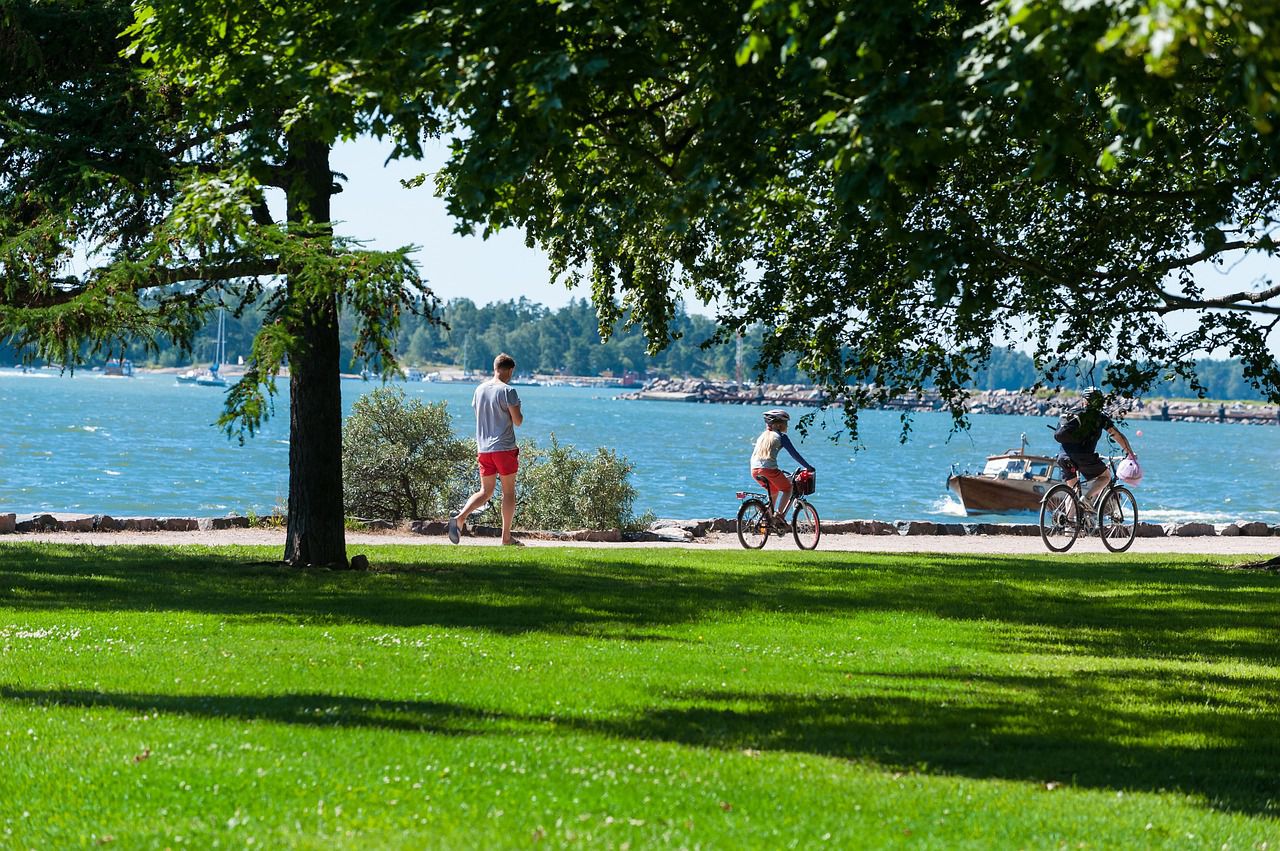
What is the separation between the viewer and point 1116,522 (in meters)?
19.6

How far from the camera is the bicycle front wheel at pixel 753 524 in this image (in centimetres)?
1870

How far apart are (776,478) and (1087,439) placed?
3.76 metres

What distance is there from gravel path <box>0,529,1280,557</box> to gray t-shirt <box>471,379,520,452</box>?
1.64 metres

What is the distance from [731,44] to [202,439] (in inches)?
3302

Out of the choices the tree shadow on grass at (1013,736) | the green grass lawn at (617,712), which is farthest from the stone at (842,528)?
the tree shadow on grass at (1013,736)

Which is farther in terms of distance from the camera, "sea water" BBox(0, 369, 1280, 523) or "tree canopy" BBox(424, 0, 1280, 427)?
"sea water" BBox(0, 369, 1280, 523)

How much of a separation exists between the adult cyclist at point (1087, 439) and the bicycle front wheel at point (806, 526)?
3151 millimetres

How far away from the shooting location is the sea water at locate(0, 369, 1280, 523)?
4497cm

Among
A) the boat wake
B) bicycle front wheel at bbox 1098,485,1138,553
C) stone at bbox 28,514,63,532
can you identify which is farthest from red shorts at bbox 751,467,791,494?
the boat wake

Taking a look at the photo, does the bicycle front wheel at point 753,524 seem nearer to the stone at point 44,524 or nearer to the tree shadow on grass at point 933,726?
the stone at point 44,524

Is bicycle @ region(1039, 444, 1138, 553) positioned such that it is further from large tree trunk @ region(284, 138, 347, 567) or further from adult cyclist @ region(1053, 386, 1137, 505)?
large tree trunk @ region(284, 138, 347, 567)

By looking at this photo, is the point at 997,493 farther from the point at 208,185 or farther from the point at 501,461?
the point at 208,185

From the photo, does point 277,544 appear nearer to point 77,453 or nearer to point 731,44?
point 731,44

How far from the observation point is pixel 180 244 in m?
10.8
